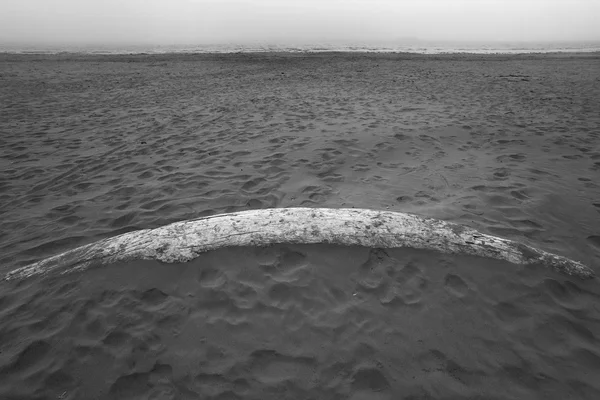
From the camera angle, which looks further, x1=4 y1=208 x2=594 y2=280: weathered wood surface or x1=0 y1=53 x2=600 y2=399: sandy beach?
x1=4 y1=208 x2=594 y2=280: weathered wood surface

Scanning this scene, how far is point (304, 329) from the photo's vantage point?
12.2 feet

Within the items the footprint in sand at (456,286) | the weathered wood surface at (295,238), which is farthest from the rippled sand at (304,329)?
the weathered wood surface at (295,238)

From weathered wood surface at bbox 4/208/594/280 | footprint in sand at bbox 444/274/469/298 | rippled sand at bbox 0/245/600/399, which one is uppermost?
weathered wood surface at bbox 4/208/594/280

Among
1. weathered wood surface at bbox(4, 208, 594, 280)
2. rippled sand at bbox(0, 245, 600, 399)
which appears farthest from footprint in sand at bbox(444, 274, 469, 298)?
weathered wood surface at bbox(4, 208, 594, 280)

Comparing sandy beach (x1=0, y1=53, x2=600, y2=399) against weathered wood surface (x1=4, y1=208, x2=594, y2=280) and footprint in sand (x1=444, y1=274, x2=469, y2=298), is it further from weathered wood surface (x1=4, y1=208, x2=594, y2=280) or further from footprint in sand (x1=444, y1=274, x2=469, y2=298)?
weathered wood surface (x1=4, y1=208, x2=594, y2=280)

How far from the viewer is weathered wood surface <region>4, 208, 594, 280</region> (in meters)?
4.57

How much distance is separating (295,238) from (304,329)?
4.99 ft

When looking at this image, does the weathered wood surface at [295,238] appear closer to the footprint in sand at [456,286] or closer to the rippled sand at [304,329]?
the rippled sand at [304,329]

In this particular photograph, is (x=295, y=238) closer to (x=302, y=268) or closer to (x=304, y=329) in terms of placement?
(x=302, y=268)

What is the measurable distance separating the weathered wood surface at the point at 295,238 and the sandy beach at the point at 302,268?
20cm

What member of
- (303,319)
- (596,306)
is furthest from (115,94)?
(596,306)

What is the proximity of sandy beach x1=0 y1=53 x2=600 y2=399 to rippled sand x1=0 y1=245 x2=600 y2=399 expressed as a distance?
0.07 ft

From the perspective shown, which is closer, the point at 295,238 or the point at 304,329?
the point at 304,329

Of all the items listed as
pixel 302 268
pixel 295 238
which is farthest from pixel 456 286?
pixel 295 238
